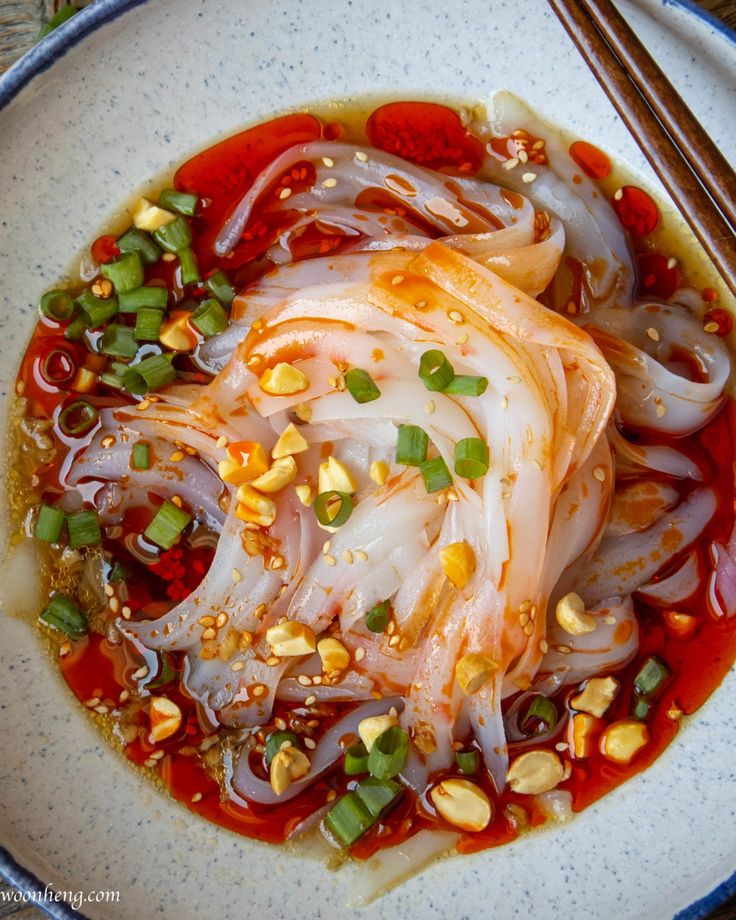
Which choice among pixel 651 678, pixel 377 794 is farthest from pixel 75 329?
pixel 651 678

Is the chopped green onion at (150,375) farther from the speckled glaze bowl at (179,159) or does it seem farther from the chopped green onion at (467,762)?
the chopped green onion at (467,762)

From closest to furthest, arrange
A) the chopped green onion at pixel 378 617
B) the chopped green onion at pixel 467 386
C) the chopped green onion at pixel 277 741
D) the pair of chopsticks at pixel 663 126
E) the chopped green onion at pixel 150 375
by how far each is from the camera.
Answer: the pair of chopsticks at pixel 663 126 < the chopped green onion at pixel 467 386 < the chopped green onion at pixel 378 617 < the chopped green onion at pixel 277 741 < the chopped green onion at pixel 150 375

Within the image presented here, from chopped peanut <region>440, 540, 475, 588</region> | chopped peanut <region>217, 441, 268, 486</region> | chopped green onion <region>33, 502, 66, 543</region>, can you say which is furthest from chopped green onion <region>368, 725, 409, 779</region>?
chopped green onion <region>33, 502, 66, 543</region>

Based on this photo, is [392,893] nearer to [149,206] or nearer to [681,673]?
[681,673]

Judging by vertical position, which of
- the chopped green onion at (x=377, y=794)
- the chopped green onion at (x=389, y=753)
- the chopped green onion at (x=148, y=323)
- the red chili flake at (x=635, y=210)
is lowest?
the chopped green onion at (x=377, y=794)

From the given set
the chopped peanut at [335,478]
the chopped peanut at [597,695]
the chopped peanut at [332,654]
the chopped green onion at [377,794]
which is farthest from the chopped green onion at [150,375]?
the chopped peanut at [597,695]

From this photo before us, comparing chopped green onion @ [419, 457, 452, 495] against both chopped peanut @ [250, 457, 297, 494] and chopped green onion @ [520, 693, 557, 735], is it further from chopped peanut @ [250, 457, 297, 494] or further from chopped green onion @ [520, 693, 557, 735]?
chopped green onion @ [520, 693, 557, 735]

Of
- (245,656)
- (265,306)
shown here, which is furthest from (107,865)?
(265,306)
